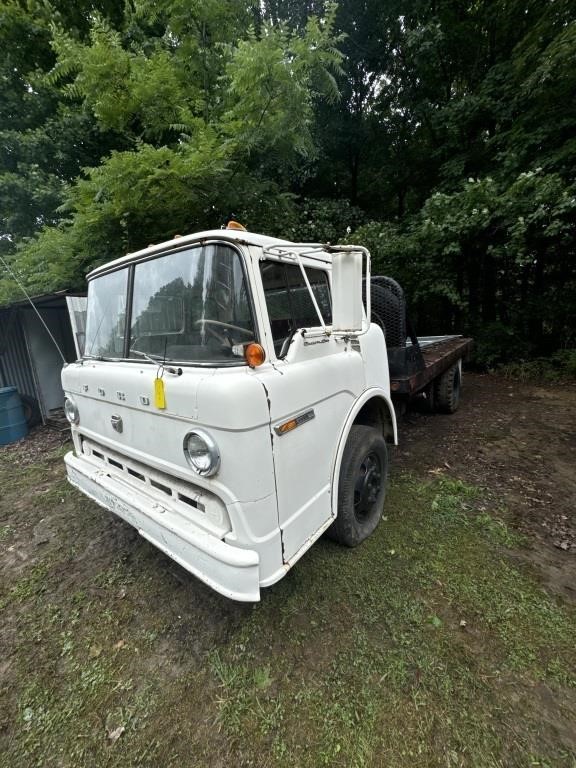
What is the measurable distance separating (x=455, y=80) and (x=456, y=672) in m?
13.5

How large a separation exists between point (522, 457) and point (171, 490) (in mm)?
4248

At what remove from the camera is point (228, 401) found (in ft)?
4.99

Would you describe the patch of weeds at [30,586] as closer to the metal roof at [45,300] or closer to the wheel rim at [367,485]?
the wheel rim at [367,485]

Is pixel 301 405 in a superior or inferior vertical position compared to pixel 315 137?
inferior

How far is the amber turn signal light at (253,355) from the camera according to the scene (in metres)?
1.65

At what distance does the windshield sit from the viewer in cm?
Answer: 178

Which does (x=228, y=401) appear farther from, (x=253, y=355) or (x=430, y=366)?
Result: (x=430, y=366)

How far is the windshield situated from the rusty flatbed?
2.41 metres

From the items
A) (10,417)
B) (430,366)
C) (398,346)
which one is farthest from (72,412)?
(10,417)

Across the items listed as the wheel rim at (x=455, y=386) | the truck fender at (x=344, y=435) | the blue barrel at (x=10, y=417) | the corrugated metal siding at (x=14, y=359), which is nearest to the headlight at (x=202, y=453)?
the truck fender at (x=344, y=435)

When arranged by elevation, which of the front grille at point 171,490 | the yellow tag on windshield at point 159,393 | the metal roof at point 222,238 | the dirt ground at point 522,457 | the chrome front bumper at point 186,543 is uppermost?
the metal roof at point 222,238

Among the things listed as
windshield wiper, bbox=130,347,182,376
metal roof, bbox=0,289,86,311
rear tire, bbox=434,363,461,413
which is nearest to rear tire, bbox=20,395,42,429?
metal roof, bbox=0,289,86,311

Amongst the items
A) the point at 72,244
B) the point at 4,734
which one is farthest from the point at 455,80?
the point at 4,734

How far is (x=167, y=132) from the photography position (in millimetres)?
5867
